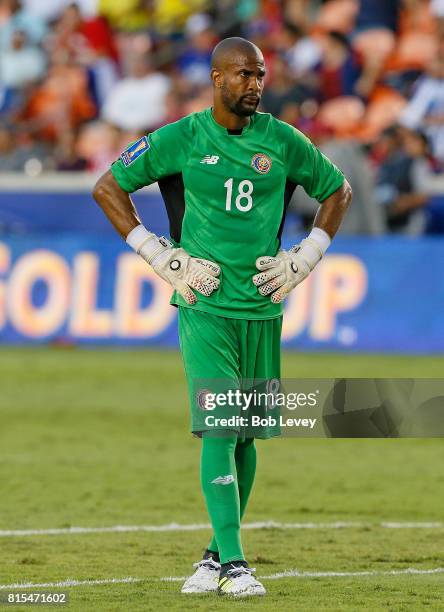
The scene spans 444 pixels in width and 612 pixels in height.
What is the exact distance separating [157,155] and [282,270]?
28.8 inches

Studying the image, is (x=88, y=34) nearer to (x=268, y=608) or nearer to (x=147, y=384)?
(x=147, y=384)

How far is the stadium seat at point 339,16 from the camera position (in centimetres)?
2061

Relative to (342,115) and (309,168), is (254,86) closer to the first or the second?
(309,168)

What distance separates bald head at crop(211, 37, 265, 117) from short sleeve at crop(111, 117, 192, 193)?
9.4 inches

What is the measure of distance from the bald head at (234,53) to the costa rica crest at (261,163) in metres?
0.40

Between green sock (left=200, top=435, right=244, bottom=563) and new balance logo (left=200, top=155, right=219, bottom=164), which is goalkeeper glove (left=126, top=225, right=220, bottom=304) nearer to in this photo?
new balance logo (left=200, top=155, right=219, bottom=164)

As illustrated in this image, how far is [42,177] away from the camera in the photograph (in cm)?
1809

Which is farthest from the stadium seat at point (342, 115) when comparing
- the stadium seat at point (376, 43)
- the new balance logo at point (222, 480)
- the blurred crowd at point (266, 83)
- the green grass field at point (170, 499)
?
the new balance logo at point (222, 480)

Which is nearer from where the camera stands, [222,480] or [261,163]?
[222,480]

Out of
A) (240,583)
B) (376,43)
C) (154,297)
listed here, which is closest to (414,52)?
(376,43)

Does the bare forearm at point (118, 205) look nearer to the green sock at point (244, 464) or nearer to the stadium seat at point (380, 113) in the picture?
the green sock at point (244, 464)

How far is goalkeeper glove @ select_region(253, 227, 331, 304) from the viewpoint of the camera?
20.2 ft

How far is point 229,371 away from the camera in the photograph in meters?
6.09

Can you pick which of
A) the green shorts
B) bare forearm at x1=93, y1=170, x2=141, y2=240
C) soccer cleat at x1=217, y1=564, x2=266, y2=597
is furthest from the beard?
soccer cleat at x1=217, y1=564, x2=266, y2=597
